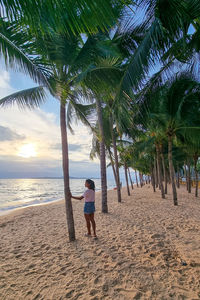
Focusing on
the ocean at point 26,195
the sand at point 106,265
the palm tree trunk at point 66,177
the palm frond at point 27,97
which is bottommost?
the ocean at point 26,195

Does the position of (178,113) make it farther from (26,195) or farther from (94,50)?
(26,195)

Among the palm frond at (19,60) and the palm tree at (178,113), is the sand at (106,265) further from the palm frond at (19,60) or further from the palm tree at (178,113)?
the palm tree at (178,113)

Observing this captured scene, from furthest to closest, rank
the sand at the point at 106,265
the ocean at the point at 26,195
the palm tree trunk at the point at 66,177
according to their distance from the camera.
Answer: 1. the ocean at the point at 26,195
2. the palm tree trunk at the point at 66,177
3. the sand at the point at 106,265

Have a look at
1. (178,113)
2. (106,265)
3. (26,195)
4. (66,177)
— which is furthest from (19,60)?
(26,195)

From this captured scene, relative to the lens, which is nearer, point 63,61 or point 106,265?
point 106,265

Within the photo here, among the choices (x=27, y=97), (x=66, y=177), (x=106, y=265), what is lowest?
(x=106, y=265)

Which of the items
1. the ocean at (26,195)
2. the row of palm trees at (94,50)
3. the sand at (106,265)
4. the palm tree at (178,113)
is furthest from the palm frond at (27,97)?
the ocean at (26,195)

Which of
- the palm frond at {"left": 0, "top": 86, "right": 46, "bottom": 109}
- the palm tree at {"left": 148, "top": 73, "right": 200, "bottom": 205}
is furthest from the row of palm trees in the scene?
the palm tree at {"left": 148, "top": 73, "right": 200, "bottom": 205}

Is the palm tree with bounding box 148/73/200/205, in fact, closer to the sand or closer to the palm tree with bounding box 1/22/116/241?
the palm tree with bounding box 1/22/116/241

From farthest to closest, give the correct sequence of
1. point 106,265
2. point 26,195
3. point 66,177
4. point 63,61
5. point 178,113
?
point 26,195
point 178,113
point 66,177
point 63,61
point 106,265

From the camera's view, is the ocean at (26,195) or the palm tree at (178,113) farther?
the ocean at (26,195)

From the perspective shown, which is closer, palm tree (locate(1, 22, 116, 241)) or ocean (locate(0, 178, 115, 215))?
→ palm tree (locate(1, 22, 116, 241))

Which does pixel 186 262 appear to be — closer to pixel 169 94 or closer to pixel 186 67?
pixel 186 67

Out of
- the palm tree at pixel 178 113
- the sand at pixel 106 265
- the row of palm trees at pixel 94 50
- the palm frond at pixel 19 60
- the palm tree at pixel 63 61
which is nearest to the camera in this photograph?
the row of palm trees at pixel 94 50
